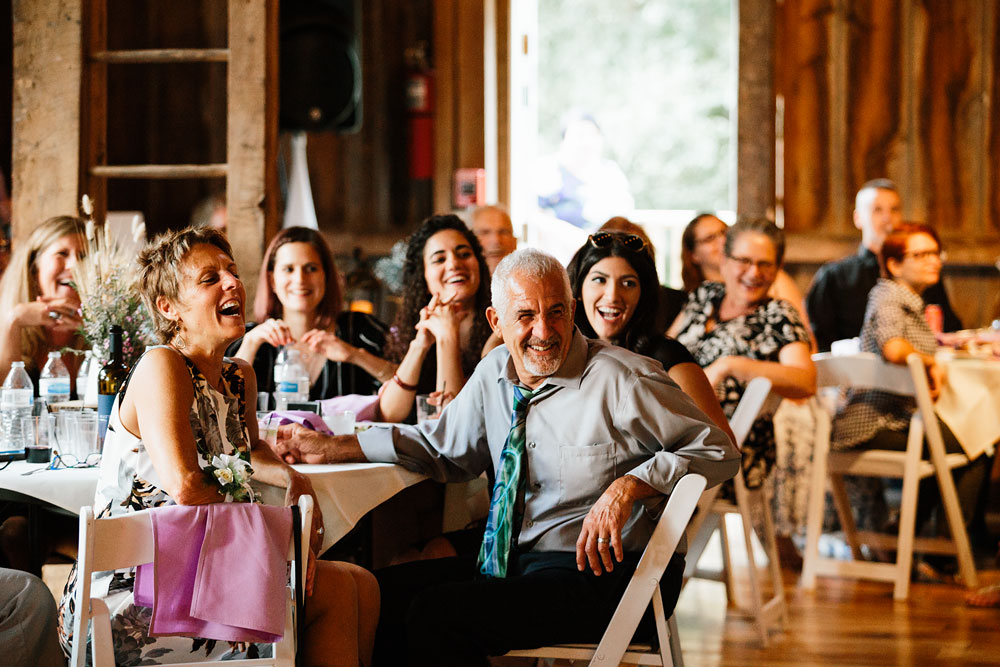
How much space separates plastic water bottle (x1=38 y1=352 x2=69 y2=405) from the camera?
3189 millimetres

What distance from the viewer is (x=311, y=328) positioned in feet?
12.9

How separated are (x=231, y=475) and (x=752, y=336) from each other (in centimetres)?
250

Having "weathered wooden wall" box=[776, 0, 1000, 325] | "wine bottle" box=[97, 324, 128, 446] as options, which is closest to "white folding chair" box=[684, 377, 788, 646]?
"wine bottle" box=[97, 324, 128, 446]

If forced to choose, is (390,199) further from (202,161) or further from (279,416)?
(279,416)

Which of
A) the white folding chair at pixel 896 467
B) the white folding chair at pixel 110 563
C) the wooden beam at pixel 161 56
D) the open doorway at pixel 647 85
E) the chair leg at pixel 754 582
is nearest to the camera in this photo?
the white folding chair at pixel 110 563

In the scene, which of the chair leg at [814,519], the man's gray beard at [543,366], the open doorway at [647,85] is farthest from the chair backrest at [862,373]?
the open doorway at [647,85]

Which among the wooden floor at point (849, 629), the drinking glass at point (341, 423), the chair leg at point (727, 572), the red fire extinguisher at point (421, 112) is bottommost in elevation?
the wooden floor at point (849, 629)

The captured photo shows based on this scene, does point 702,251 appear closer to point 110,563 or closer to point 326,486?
point 326,486

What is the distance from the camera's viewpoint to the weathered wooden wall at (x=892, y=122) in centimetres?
659

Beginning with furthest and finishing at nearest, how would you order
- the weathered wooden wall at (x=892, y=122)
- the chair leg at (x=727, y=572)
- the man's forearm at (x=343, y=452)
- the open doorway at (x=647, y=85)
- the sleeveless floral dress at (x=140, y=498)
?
1. the open doorway at (x=647, y=85)
2. the weathered wooden wall at (x=892, y=122)
3. the chair leg at (x=727, y=572)
4. the man's forearm at (x=343, y=452)
5. the sleeveless floral dress at (x=140, y=498)

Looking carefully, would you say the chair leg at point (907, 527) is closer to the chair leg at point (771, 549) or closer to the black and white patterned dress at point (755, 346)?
the chair leg at point (771, 549)

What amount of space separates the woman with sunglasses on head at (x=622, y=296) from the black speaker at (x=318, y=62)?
3.41 metres

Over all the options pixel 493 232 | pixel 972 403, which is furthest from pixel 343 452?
pixel 972 403

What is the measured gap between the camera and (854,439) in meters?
4.82
